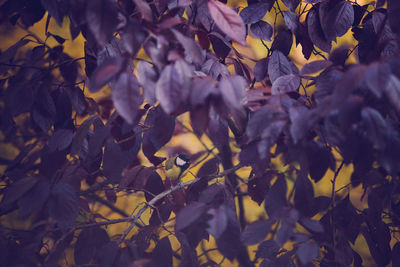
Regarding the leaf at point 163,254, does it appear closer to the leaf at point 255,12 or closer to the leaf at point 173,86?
the leaf at point 173,86

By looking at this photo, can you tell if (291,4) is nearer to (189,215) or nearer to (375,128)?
(375,128)

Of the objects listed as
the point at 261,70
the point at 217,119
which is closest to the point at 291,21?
the point at 261,70

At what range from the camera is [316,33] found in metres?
0.96

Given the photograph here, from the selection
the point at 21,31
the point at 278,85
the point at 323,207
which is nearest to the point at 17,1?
the point at 21,31

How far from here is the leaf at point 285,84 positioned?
2.85ft

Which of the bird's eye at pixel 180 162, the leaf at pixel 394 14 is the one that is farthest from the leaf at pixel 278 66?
the bird's eye at pixel 180 162

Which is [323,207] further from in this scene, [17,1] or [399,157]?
[17,1]

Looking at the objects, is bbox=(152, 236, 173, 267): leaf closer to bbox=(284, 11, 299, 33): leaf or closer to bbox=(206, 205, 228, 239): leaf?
bbox=(206, 205, 228, 239): leaf

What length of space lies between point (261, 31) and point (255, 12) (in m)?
0.07

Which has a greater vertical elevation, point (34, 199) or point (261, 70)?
point (261, 70)

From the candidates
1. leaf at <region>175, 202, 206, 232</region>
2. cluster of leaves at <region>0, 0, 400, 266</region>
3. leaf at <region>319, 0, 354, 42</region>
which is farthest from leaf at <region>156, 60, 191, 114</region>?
leaf at <region>319, 0, 354, 42</region>

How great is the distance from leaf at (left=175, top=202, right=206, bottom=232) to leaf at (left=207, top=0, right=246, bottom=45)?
0.39 metres

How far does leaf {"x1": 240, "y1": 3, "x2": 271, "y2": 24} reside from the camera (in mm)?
944

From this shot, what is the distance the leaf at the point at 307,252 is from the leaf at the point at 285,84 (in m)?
0.38
